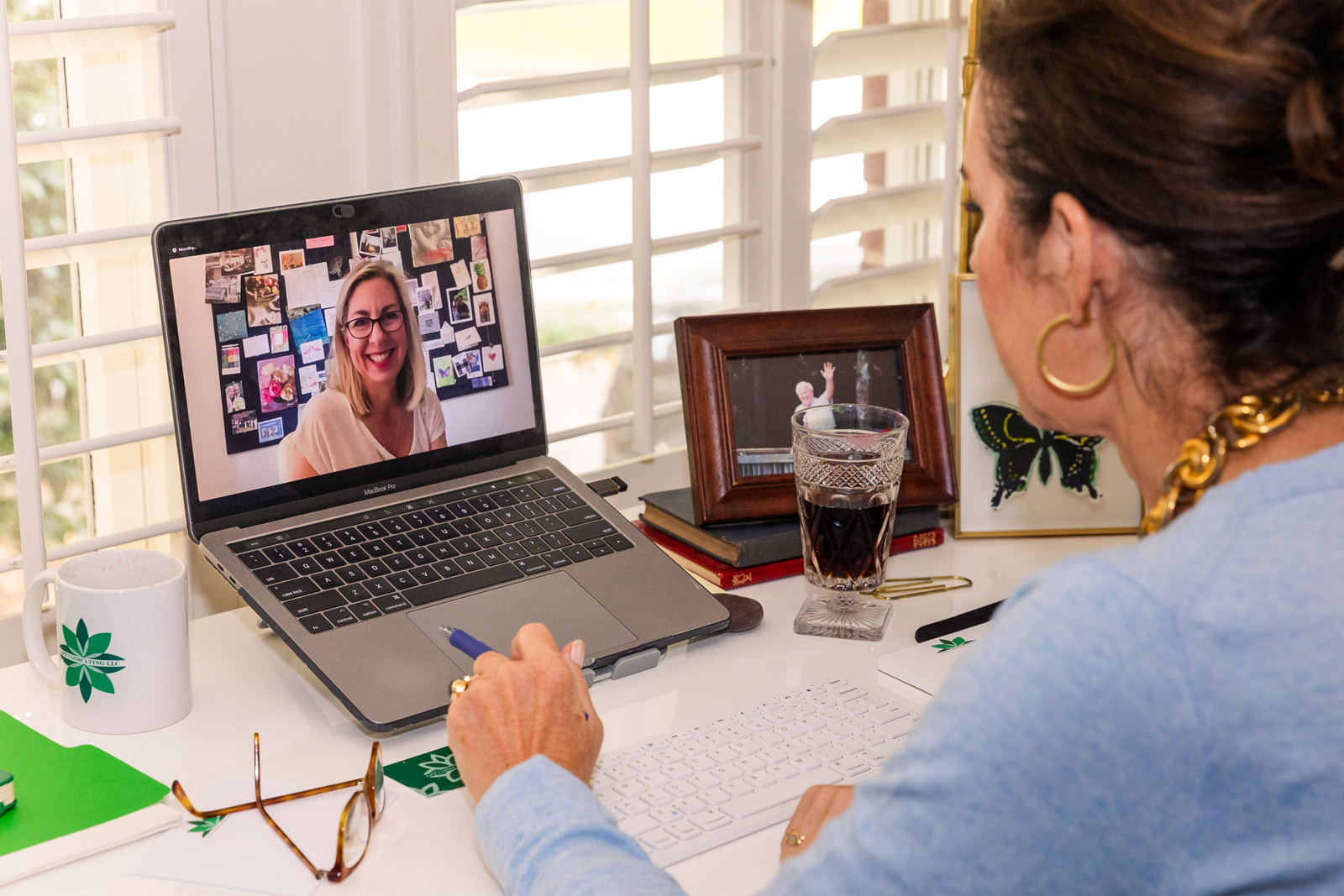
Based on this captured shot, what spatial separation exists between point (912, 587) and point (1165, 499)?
576mm

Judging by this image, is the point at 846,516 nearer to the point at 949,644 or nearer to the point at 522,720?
the point at 949,644

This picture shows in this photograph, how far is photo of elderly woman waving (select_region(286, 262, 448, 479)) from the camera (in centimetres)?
108

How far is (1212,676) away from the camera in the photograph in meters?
0.54

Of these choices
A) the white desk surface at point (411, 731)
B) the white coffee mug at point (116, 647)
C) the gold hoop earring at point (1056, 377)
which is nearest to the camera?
the gold hoop earring at point (1056, 377)

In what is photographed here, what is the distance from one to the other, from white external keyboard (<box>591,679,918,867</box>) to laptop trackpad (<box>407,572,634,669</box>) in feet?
0.42

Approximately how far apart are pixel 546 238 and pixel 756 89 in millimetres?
322

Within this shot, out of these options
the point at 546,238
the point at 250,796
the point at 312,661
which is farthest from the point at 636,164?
the point at 250,796

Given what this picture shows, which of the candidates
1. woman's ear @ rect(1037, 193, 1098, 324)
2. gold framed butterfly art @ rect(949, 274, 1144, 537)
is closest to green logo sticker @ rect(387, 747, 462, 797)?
woman's ear @ rect(1037, 193, 1098, 324)

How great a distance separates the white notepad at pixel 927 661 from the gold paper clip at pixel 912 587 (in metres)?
0.10

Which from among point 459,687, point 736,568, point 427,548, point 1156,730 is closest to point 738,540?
point 736,568

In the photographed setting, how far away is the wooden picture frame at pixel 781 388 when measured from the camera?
126 cm

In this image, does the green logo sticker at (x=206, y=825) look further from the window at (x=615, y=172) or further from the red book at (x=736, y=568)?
the window at (x=615, y=172)

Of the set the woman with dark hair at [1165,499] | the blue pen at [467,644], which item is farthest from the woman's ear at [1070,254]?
the blue pen at [467,644]

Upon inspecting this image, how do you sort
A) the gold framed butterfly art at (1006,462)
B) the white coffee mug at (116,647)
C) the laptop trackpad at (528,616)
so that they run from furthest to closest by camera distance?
the gold framed butterfly art at (1006,462) < the laptop trackpad at (528,616) < the white coffee mug at (116,647)
